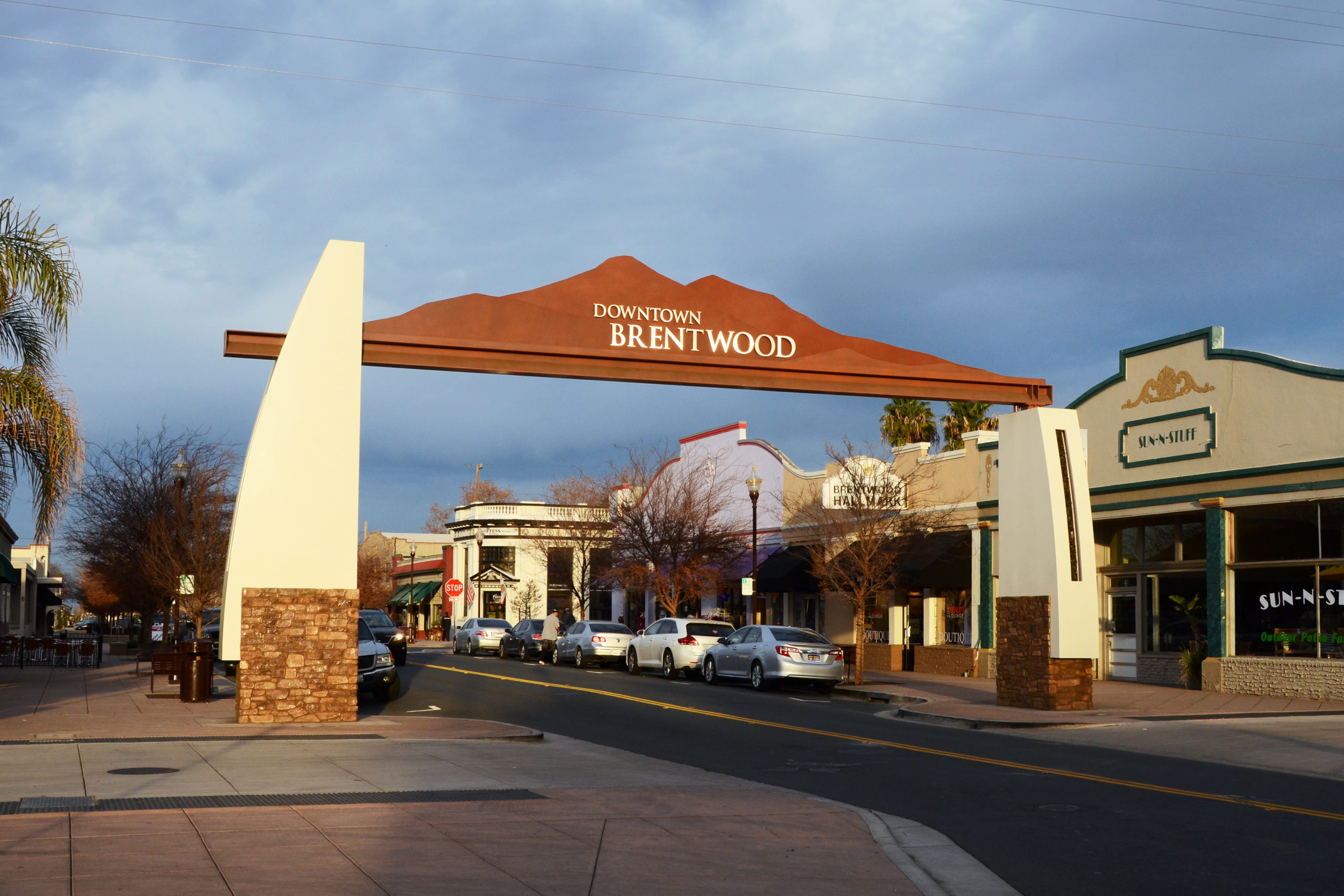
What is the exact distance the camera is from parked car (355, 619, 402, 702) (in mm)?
22312

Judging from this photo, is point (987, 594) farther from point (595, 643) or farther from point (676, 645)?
point (595, 643)

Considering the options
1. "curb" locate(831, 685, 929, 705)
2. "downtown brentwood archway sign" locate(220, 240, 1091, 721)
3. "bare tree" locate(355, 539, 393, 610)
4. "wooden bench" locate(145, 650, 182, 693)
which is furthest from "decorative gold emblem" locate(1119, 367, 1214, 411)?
"bare tree" locate(355, 539, 393, 610)

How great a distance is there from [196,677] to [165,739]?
6.22m

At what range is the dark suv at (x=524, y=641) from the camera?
39250 mm

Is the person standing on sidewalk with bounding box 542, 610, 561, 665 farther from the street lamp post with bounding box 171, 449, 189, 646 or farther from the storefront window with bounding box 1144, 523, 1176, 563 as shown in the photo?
the storefront window with bounding box 1144, 523, 1176, 563

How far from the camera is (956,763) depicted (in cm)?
1424

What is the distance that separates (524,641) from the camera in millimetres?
39969

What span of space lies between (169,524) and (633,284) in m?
23.4

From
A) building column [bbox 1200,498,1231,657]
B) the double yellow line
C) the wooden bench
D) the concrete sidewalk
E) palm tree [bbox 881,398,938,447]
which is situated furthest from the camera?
palm tree [bbox 881,398,938,447]

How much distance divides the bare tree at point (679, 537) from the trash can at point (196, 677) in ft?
66.6

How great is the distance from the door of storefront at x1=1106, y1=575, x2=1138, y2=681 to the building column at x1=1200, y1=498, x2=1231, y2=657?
2597 millimetres

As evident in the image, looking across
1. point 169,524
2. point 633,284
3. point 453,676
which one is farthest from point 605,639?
point 633,284

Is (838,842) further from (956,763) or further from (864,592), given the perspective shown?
(864,592)

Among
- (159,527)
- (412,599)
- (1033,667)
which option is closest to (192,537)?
(159,527)
